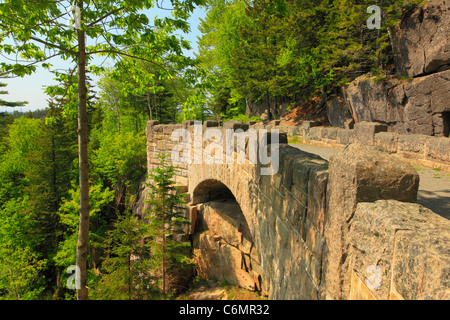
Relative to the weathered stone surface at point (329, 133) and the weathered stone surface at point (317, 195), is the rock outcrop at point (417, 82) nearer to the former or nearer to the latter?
the weathered stone surface at point (329, 133)

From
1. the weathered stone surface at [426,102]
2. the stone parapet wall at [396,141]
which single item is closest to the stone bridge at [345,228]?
the stone parapet wall at [396,141]

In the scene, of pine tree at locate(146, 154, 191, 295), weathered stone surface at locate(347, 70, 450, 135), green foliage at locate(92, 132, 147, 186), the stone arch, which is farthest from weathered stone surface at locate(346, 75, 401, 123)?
green foliage at locate(92, 132, 147, 186)

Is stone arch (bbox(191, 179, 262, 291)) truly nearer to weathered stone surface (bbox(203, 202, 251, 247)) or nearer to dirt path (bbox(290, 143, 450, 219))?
weathered stone surface (bbox(203, 202, 251, 247))

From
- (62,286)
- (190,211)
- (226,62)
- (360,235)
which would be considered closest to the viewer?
(360,235)

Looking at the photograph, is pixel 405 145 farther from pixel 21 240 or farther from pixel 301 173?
pixel 21 240

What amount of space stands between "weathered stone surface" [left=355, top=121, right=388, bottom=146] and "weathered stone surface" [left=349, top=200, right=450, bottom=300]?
6.83 meters

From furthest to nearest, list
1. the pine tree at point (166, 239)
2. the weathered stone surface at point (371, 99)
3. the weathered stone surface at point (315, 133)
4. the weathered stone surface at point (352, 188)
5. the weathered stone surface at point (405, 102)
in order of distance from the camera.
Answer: the weathered stone surface at point (371, 99) → the weathered stone surface at point (405, 102) → the weathered stone surface at point (315, 133) → the pine tree at point (166, 239) → the weathered stone surface at point (352, 188)

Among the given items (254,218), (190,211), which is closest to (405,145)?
(254,218)

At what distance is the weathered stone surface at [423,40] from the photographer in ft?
35.3

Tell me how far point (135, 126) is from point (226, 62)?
1529 cm

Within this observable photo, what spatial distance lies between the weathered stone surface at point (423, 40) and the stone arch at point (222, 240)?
10554mm

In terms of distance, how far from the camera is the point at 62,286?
15.3 meters

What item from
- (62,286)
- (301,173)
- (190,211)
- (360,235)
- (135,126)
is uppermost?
(135,126)
